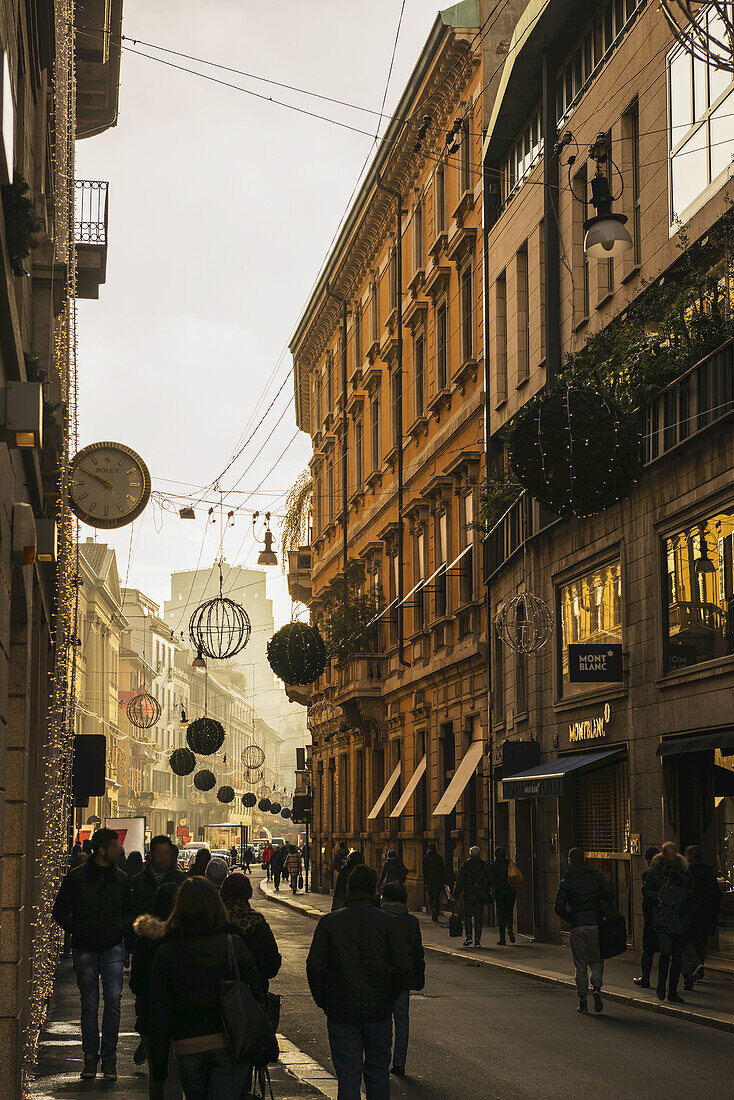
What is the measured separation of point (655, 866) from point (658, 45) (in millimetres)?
12640

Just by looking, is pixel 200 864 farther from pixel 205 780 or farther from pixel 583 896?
pixel 205 780

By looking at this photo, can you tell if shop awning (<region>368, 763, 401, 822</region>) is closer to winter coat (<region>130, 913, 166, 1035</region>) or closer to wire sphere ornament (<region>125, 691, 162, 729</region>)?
wire sphere ornament (<region>125, 691, 162, 729</region>)

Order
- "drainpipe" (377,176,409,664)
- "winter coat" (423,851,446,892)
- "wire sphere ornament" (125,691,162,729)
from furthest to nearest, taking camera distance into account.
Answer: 1. "wire sphere ornament" (125,691,162,729)
2. "drainpipe" (377,176,409,664)
3. "winter coat" (423,851,446,892)

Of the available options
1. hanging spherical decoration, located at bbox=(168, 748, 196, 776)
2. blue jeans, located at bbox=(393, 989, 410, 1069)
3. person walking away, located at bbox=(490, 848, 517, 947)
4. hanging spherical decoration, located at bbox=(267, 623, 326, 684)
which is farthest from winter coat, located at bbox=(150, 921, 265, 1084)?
hanging spherical decoration, located at bbox=(168, 748, 196, 776)

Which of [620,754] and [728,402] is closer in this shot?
[728,402]

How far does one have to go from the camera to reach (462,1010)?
651 inches

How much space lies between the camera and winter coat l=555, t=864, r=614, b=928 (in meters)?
16.6

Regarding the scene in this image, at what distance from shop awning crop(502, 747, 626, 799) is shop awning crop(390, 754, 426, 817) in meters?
11.0

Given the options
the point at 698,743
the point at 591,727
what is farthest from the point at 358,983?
the point at 591,727

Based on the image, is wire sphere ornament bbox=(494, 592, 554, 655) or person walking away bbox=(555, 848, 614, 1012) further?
wire sphere ornament bbox=(494, 592, 554, 655)

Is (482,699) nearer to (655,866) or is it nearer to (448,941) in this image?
(448,941)

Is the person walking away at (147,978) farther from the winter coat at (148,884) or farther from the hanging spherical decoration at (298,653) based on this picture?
the hanging spherical decoration at (298,653)

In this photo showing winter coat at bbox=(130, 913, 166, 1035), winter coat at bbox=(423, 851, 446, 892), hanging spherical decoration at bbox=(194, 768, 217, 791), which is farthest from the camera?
hanging spherical decoration at bbox=(194, 768, 217, 791)

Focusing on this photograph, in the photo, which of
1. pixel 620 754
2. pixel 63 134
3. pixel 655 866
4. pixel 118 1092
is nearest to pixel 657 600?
pixel 620 754
